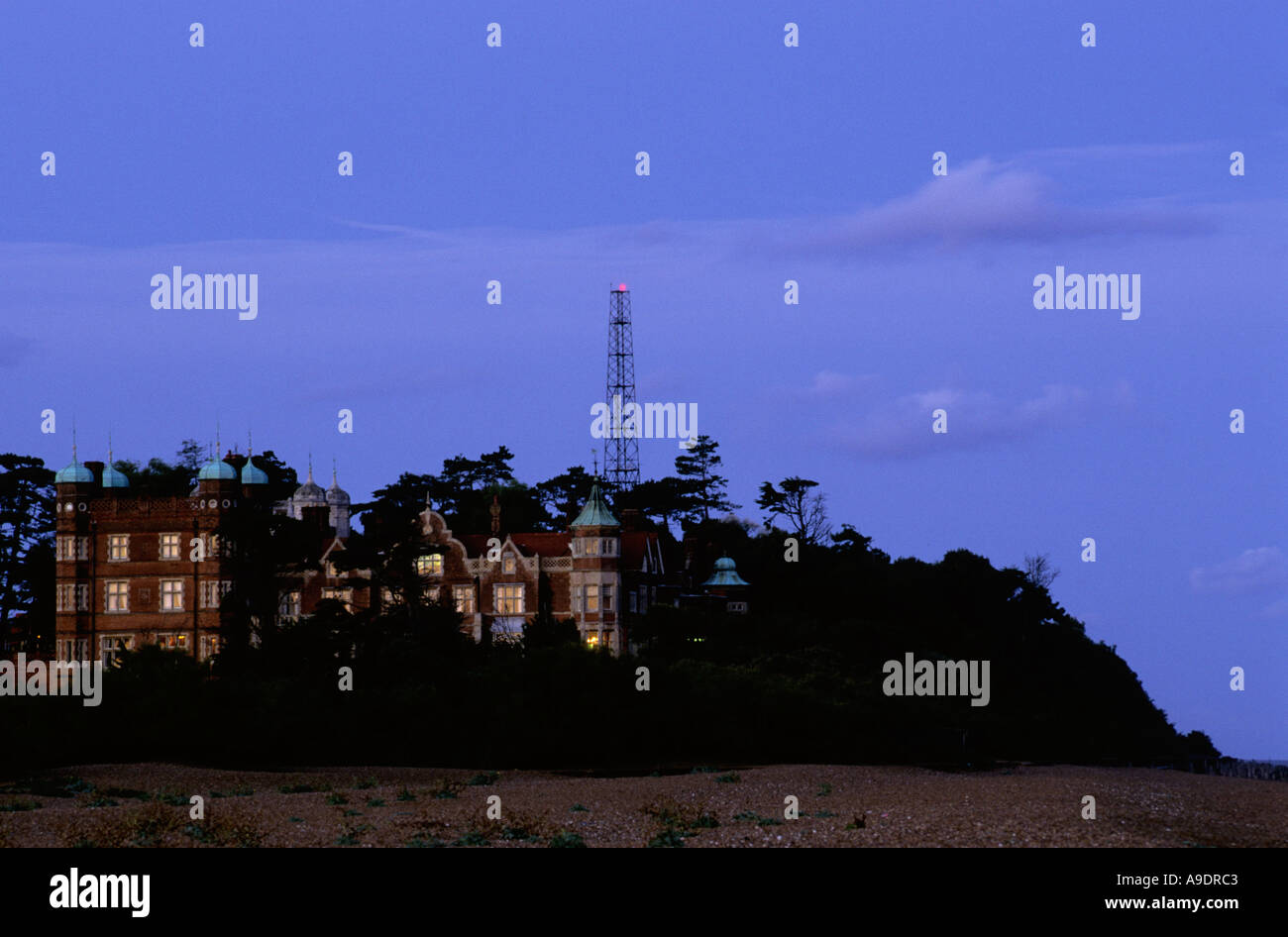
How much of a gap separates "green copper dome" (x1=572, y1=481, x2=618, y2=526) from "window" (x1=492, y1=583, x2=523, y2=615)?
14.4 feet

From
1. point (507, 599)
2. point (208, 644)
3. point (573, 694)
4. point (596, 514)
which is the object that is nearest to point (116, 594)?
point (208, 644)

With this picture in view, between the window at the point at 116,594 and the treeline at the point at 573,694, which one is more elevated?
the window at the point at 116,594

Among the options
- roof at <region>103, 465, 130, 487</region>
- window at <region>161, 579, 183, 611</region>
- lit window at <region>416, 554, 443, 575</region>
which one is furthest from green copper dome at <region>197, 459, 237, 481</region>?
lit window at <region>416, 554, 443, 575</region>

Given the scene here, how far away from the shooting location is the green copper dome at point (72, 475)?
277 feet

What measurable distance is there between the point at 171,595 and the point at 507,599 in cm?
1617

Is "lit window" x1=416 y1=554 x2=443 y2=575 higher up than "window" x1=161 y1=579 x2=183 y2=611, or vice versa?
"lit window" x1=416 y1=554 x2=443 y2=575

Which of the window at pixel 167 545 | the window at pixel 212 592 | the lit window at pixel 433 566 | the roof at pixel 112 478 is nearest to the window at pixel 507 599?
the lit window at pixel 433 566

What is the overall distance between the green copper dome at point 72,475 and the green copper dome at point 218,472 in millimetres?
6072

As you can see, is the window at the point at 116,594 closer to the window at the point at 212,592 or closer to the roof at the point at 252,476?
the window at the point at 212,592

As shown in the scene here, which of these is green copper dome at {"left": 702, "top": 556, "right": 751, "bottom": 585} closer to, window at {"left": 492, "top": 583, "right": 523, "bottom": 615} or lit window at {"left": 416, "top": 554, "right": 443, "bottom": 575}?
window at {"left": 492, "top": 583, "right": 523, "bottom": 615}

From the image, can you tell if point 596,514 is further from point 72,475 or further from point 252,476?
point 72,475

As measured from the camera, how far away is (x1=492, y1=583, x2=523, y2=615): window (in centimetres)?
8406
